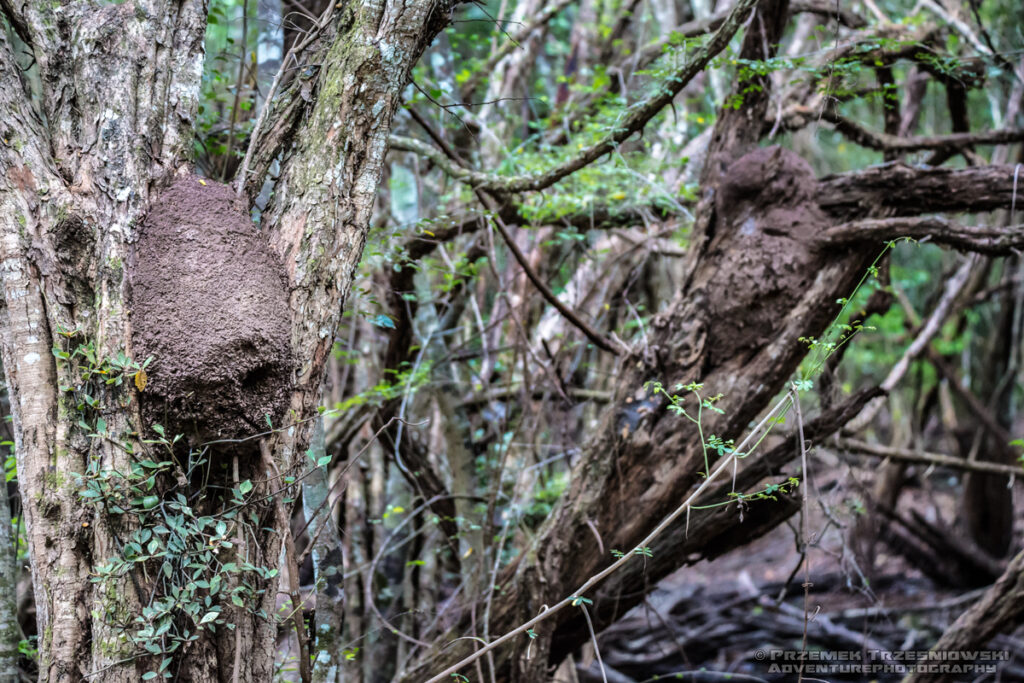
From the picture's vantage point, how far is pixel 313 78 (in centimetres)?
229

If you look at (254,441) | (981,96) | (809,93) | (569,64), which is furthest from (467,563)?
(981,96)

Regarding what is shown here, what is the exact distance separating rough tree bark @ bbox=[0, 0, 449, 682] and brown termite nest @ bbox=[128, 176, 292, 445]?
4cm

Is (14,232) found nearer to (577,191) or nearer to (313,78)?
(313,78)

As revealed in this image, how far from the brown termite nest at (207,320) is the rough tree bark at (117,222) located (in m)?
0.04

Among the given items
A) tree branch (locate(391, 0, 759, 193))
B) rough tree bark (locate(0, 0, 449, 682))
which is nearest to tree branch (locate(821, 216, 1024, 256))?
tree branch (locate(391, 0, 759, 193))

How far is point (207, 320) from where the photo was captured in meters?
1.92

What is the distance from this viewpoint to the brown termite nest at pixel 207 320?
188 cm

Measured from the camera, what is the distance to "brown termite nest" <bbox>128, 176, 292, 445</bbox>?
1880 mm

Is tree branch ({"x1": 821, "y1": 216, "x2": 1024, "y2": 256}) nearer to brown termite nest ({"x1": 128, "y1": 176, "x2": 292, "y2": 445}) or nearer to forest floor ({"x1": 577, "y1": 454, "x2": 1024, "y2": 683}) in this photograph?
forest floor ({"x1": 577, "y1": 454, "x2": 1024, "y2": 683})

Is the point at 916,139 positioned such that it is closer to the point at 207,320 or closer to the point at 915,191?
the point at 915,191

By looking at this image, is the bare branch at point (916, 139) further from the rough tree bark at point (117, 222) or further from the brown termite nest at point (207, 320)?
the brown termite nest at point (207, 320)

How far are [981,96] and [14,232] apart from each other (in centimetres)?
853

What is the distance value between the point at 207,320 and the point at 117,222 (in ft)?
1.29

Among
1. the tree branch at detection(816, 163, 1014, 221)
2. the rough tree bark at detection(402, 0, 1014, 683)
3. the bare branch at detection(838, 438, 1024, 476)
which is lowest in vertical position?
the bare branch at detection(838, 438, 1024, 476)
